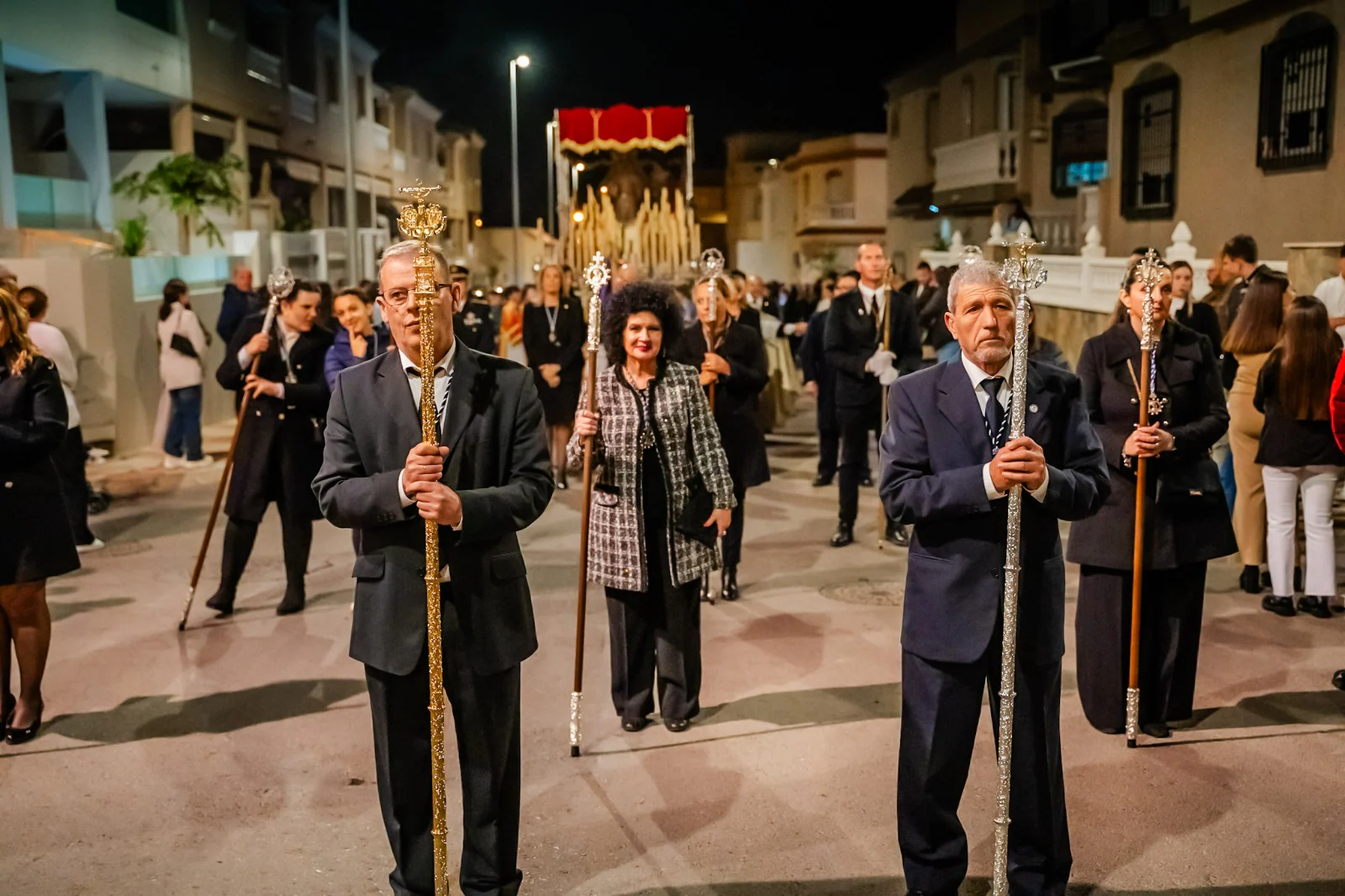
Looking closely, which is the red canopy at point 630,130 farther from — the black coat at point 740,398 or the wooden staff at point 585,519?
the wooden staff at point 585,519

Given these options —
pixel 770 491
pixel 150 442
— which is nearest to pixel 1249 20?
pixel 770 491

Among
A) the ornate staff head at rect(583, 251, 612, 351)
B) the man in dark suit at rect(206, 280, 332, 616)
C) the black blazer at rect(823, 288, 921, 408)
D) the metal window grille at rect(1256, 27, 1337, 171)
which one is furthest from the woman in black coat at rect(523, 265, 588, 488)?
the metal window grille at rect(1256, 27, 1337, 171)

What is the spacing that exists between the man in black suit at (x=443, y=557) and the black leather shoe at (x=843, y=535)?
672cm

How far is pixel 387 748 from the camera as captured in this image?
13.9 ft

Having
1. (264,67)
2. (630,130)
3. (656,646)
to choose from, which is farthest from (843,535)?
(630,130)

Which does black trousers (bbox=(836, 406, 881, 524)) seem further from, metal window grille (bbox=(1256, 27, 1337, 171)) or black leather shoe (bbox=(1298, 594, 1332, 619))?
metal window grille (bbox=(1256, 27, 1337, 171))

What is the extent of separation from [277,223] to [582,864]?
999 inches

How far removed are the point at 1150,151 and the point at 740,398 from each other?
45.8ft

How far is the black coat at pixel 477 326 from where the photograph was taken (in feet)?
35.7

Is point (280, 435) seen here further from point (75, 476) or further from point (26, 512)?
point (75, 476)

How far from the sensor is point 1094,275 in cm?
1691

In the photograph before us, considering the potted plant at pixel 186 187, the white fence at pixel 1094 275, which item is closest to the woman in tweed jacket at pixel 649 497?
the white fence at pixel 1094 275

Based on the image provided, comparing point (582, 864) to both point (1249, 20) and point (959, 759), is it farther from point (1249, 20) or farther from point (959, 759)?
point (1249, 20)

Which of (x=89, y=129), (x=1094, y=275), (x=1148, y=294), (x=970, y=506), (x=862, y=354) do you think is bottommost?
(x=970, y=506)
